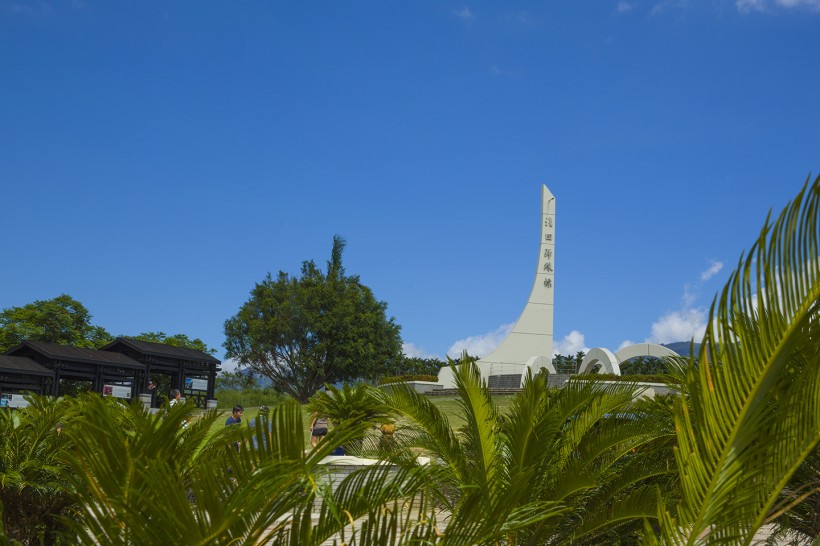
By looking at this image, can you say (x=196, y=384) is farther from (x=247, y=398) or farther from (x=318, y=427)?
(x=318, y=427)

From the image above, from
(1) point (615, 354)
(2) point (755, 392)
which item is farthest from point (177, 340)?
(2) point (755, 392)

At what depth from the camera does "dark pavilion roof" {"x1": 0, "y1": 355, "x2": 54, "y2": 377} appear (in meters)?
25.5

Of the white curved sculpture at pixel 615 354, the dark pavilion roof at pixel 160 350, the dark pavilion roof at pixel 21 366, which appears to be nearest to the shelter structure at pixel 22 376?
the dark pavilion roof at pixel 21 366

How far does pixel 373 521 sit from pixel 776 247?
1.92 metres

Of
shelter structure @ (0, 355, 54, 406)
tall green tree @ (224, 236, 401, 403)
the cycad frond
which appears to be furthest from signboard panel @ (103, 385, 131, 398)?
the cycad frond

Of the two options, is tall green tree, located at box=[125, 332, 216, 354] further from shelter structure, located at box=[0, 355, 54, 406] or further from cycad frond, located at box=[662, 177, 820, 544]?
cycad frond, located at box=[662, 177, 820, 544]

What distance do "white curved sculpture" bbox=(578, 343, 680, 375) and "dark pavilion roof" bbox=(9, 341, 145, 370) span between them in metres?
17.8

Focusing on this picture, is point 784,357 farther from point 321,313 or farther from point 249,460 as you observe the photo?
point 321,313

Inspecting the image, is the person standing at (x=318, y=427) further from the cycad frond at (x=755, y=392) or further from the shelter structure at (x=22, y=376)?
the shelter structure at (x=22, y=376)

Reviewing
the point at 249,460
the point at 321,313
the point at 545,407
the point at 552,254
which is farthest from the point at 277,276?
the point at 249,460

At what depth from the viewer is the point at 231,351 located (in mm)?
46500

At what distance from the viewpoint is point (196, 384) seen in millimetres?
33500

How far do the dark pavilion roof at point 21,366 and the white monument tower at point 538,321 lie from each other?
20427 millimetres

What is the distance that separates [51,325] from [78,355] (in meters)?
21.1
